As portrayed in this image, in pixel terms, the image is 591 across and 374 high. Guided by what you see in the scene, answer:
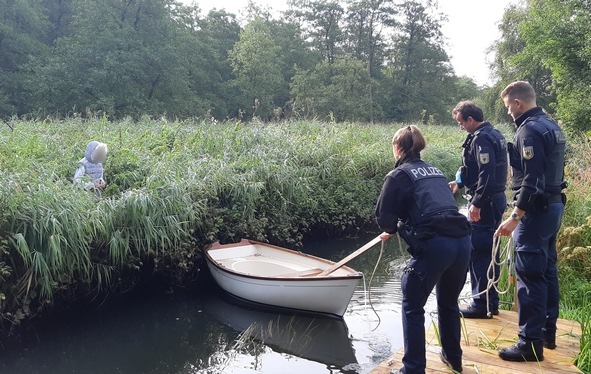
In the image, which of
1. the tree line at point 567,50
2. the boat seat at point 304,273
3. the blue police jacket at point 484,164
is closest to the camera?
the blue police jacket at point 484,164

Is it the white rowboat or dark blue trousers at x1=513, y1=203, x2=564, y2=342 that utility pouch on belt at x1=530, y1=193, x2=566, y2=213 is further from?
the white rowboat

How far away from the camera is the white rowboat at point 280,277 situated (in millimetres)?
5582

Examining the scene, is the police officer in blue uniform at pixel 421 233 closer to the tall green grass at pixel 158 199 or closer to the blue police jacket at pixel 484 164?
the blue police jacket at pixel 484 164

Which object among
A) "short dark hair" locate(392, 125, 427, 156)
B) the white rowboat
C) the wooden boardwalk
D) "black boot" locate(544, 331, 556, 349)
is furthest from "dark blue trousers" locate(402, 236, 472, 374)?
the white rowboat

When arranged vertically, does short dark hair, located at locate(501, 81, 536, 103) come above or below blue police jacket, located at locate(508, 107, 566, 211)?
above

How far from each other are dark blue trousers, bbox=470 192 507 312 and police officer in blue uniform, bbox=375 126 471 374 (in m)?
1.11

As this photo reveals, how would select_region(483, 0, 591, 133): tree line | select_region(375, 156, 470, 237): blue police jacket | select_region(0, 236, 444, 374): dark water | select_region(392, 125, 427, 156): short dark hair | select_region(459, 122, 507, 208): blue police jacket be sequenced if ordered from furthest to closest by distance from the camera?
select_region(483, 0, 591, 133): tree line, select_region(0, 236, 444, 374): dark water, select_region(459, 122, 507, 208): blue police jacket, select_region(392, 125, 427, 156): short dark hair, select_region(375, 156, 470, 237): blue police jacket

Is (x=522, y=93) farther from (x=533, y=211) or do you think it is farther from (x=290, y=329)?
(x=290, y=329)

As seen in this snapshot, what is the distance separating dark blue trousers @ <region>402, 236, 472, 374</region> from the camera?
301 cm

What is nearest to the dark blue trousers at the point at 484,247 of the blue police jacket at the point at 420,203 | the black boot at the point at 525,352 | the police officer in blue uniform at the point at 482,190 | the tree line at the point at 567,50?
the police officer in blue uniform at the point at 482,190

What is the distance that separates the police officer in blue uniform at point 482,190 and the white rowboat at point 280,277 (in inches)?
57.1

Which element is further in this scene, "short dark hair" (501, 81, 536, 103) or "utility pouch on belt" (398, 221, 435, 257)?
"short dark hair" (501, 81, 536, 103)

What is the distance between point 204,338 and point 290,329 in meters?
0.97

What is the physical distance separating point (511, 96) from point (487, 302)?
67.9 inches
